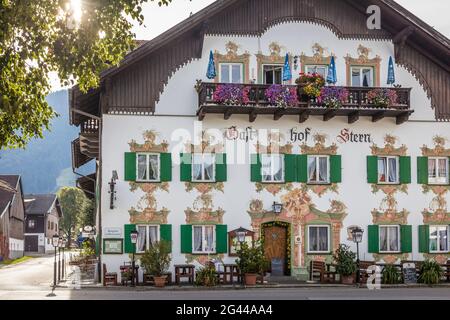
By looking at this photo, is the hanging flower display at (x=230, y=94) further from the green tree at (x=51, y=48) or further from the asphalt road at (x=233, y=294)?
the green tree at (x=51, y=48)

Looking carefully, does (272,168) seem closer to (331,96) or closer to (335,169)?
(335,169)

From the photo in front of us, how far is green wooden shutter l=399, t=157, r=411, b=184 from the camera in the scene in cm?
2884

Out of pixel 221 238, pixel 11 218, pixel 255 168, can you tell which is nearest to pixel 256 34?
pixel 255 168

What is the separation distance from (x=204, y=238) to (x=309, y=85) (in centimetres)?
662

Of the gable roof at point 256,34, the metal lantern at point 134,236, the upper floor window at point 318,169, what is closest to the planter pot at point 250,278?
the metal lantern at point 134,236

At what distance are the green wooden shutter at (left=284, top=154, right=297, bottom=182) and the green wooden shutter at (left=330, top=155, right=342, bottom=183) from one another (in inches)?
55.5

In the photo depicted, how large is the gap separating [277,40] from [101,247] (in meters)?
10.0

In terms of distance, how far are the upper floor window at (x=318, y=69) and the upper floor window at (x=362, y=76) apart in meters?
1.11

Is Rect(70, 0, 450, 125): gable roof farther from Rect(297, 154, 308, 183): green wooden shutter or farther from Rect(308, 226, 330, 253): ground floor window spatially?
Rect(308, 226, 330, 253): ground floor window

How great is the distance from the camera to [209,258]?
27.3 meters

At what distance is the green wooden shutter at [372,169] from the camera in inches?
1128

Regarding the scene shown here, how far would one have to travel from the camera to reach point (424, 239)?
28.9 metres
